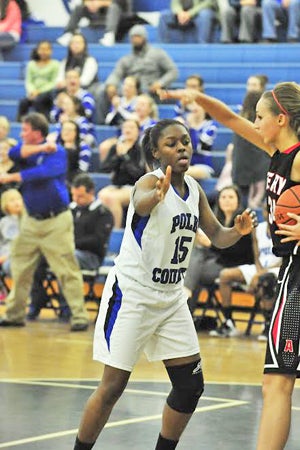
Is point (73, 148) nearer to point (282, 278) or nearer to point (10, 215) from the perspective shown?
point (10, 215)

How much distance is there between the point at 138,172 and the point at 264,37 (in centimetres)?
393

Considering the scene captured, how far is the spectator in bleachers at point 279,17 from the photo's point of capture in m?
15.8

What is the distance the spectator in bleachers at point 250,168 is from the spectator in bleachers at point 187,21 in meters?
4.64

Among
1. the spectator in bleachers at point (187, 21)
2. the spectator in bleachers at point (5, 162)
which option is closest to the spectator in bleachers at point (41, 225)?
the spectator in bleachers at point (5, 162)

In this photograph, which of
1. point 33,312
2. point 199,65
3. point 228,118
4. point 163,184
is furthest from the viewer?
point 199,65

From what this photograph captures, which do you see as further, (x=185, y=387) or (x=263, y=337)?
(x=263, y=337)

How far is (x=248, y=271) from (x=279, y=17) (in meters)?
5.95

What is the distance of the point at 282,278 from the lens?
5117 mm

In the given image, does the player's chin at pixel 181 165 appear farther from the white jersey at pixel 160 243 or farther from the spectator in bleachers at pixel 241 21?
the spectator in bleachers at pixel 241 21

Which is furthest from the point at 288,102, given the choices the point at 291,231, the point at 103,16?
the point at 103,16

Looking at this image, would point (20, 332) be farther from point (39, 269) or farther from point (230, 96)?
point (230, 96)

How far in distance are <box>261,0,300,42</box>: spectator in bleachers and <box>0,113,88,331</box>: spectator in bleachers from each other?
5.43 meters

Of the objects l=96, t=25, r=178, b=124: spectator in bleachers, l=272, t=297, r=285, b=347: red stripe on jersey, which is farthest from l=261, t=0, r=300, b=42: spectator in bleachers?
l=272, t=297, r=285, b=347: red stripe on jersey

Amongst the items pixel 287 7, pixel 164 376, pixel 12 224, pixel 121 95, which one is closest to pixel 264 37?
pixel 287 7
